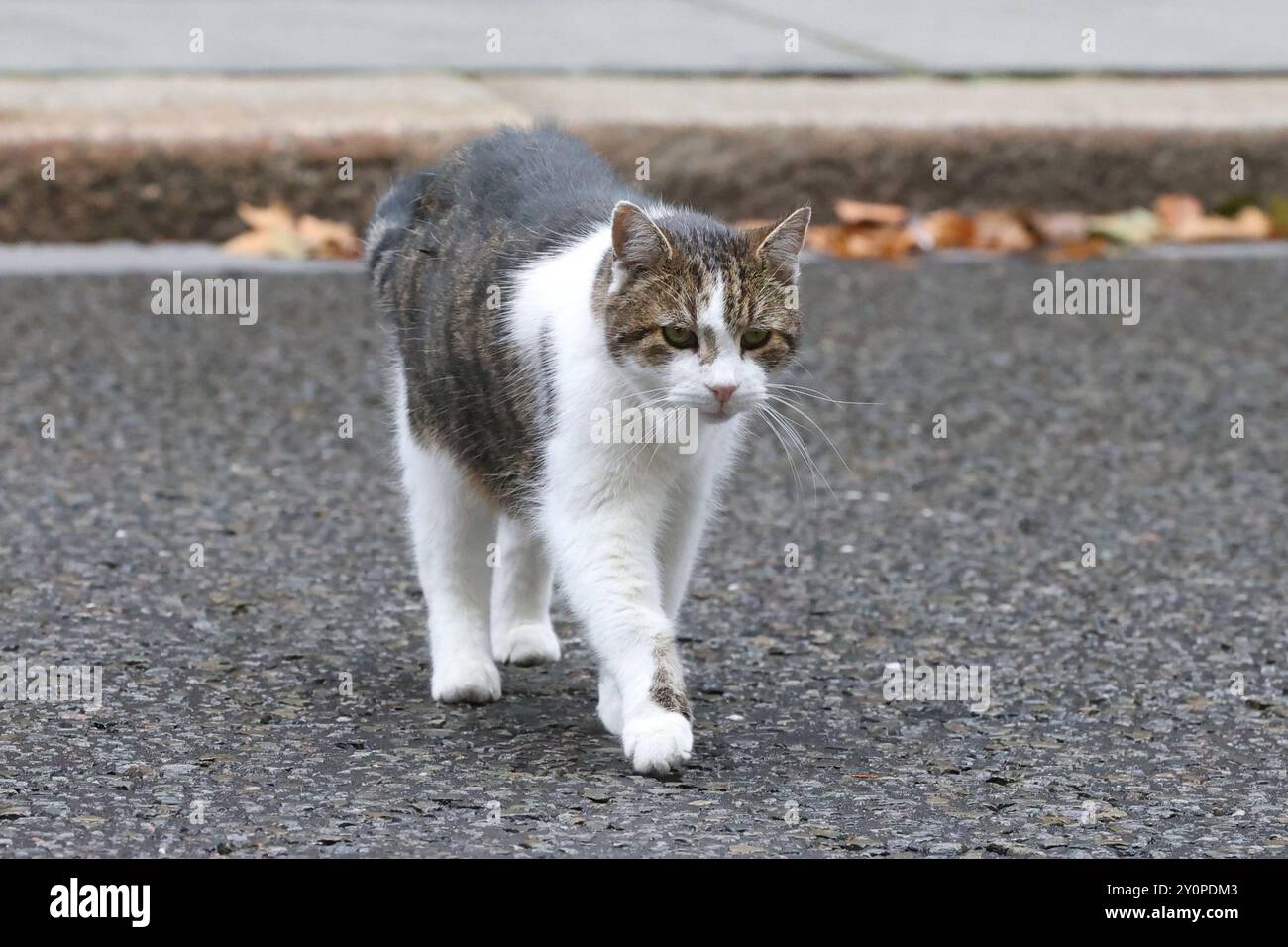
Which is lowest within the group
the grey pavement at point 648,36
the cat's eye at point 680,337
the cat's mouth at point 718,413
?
the cat's mouth at point 718,413

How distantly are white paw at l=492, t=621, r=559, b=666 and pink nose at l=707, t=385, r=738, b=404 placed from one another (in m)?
0.93

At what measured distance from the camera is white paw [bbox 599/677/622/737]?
374 centimetres

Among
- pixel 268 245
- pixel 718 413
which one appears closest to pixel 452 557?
pixel 718 413

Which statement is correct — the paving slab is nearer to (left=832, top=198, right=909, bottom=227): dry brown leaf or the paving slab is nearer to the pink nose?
(left=832, top=198, right=909, bottom=227): dry brown leaf

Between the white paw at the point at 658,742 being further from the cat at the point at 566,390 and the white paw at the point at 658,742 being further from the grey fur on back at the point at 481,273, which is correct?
the grey fur on back at the point at 481,273

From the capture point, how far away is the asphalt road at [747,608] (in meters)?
3.37

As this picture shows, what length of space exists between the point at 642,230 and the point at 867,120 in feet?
15.4

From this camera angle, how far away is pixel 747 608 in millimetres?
4602

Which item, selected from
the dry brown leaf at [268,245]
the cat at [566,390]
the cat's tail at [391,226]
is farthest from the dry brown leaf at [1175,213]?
the cat's tail at [391,226]

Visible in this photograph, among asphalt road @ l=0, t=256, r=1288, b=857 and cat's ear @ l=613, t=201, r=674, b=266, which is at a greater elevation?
cat's ear @ l=613, t=201, r=674, b=266

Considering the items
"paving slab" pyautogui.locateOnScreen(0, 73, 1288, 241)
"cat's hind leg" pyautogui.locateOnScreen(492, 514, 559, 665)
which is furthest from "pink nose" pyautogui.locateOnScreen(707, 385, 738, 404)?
"paving slab" pyautogui.locateOnScreen(0, 73, 1288, 241)

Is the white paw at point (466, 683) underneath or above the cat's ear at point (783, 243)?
underneath

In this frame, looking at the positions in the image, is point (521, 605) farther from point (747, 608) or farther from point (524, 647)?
point (747, 608)

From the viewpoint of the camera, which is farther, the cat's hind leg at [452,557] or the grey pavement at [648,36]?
the grey pavement at [648,36]
